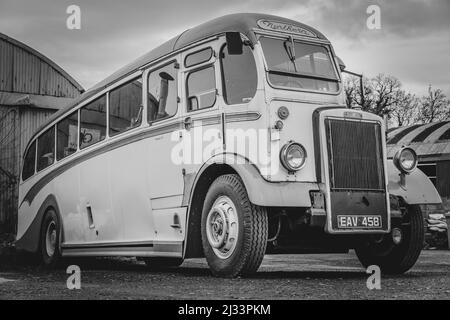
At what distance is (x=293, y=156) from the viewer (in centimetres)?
724

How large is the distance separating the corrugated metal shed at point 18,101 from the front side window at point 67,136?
19.3 feet

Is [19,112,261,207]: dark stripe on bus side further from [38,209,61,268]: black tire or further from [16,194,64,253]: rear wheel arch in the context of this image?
[38,209,61,268]: black tire

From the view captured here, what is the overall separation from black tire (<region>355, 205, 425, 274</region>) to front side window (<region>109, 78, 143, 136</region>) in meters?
3.55

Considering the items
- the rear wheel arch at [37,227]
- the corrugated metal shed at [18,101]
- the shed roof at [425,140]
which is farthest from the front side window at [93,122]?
the shed roof at [425,140]

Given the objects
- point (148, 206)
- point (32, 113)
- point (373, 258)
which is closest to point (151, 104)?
point (148, 206)

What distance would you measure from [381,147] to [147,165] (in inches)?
121

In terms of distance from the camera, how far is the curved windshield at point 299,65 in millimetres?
7719

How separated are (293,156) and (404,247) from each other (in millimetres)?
2003

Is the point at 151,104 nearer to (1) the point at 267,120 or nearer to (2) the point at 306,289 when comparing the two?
(1) the point at 267,120

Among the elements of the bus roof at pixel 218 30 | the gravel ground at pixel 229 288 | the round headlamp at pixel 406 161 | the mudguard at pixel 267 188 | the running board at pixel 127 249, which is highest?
the bus roof at pixel 218 30

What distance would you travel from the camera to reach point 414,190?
7.95 m

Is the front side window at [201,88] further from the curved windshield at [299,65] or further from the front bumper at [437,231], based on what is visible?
the front bumper at [437,231]

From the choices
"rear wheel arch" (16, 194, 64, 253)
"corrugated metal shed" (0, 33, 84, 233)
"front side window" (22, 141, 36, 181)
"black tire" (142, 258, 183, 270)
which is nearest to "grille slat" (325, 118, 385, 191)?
"black tire" (142, 258, 183, 270)

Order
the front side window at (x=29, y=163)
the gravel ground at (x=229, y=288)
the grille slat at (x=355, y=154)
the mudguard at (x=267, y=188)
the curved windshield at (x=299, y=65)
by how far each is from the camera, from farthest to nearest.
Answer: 1. the front side window at (x=29, y=163)
2. the curved windshield at (x=299, y=65)
3. the grille slat at (x=355, y=154)
4. the mudguard at (x=267, y=188)
5. the gravel ground at (x=229, y=288)
